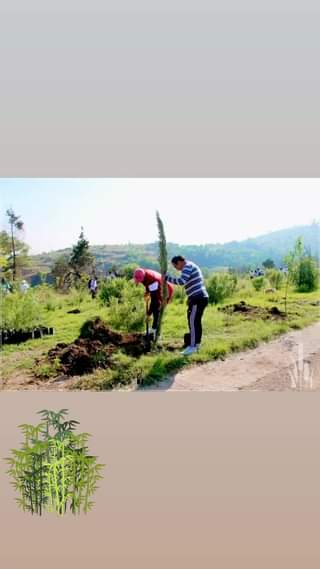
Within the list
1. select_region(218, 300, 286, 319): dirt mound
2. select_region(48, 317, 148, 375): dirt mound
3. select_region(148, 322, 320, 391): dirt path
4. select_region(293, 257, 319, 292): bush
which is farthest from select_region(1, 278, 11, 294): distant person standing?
select_region(293, 257, 319, 292): bush

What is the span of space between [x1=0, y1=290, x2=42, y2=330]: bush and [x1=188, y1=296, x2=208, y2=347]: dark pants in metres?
1.91

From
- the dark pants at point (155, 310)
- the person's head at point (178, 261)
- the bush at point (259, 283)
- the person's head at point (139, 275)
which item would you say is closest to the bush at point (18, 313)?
the person's head at point (139, 275)

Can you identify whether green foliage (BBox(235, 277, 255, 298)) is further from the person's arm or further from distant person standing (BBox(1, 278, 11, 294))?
distant person standing (BBox(1, 278, 11, 294))

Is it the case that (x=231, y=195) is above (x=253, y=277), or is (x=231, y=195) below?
above

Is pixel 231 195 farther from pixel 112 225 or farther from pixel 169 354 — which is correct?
pixel 169 354

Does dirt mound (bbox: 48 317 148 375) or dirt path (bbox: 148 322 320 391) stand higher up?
dirt mound (bbox: 48 317 148 375)

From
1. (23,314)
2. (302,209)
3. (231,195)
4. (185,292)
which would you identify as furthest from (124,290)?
(302,209)

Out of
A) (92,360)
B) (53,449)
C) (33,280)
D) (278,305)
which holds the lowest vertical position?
(53,449)

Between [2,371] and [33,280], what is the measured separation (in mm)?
1194

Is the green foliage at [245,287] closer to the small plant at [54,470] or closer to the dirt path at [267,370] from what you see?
the dirt path at [267,370]

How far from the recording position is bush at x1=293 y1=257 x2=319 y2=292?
281 inches

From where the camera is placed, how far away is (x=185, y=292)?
7.06 m

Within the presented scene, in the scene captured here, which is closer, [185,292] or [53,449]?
[53,449]

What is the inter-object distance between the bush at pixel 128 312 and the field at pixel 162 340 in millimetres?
99
